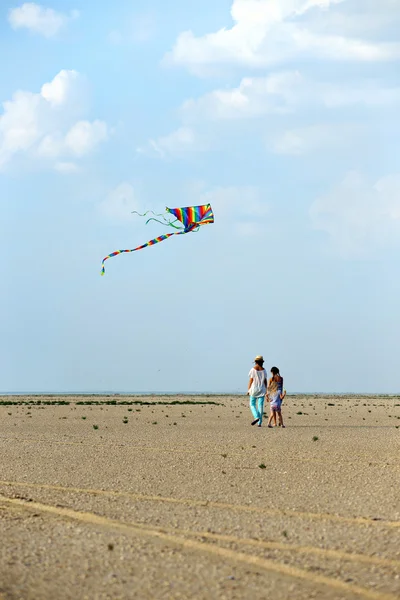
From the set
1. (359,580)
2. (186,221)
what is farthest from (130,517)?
(186,221)

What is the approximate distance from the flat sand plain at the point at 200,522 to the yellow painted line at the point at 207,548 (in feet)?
0.06

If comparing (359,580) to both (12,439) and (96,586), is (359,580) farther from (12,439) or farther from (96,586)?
(12,439)

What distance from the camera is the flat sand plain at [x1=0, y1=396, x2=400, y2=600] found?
8102 mm

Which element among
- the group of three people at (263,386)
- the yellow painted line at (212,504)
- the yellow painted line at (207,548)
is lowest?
the yellow painted line at (207,548)

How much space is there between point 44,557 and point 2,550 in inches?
23.0

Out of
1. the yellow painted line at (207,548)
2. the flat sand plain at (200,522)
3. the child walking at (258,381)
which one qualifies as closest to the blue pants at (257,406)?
the child walking at (258,381)

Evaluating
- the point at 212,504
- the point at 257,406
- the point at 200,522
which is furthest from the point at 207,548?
the point at 257,406

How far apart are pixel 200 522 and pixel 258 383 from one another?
56.6 ft

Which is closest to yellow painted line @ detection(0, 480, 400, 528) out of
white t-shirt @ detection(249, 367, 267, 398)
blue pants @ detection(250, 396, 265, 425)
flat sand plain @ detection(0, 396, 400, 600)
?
flat sand plain @ detection(0, 396, 400, 600)

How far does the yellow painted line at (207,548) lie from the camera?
7.80 metres

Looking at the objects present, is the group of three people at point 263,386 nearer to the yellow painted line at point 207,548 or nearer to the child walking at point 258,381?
the child walking at point 258,381

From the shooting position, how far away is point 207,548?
9500mm

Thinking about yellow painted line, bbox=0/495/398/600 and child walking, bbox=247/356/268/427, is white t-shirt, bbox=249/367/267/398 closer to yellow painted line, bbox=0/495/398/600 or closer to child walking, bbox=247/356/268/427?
child walking, bbox=247/356/268/427

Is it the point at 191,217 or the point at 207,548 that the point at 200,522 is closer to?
the point at 207,548
